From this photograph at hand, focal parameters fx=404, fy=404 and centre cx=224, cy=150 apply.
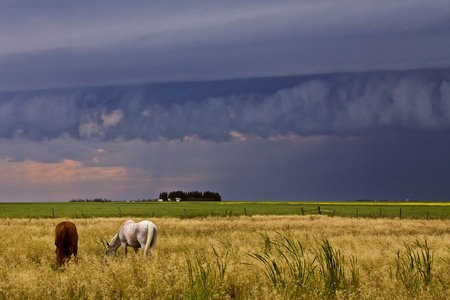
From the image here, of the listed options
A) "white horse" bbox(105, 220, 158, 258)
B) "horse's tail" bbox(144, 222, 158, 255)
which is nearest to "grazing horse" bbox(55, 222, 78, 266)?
"white horse" bbox(105, 220, 158, 258)

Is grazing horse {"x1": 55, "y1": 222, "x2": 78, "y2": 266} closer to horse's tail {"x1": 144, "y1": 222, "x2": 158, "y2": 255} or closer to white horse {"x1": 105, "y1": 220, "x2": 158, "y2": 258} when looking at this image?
white horse {"x1": 105, "y1": 220, "x2": 158, "y2": 258}

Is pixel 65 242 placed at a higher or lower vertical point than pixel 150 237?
lower

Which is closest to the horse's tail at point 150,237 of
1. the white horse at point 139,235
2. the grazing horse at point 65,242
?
the white horse at point 139,235

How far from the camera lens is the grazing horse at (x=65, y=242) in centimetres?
1312

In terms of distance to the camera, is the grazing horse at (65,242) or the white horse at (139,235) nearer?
the grazing horse at (65,242)

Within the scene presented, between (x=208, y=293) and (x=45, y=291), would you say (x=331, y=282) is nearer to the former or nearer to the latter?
(x=208, y=293)

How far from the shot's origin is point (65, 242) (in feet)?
43.5

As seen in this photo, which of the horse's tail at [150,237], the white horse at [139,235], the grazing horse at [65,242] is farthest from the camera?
the white horse at [139,235]

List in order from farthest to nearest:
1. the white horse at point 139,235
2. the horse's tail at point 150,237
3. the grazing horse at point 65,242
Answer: the white horse at point 139,235 < the horse's tail at point 150,237 < the grazing horse at point 65,242

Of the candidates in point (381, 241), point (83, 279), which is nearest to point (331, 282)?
point (83, 279)

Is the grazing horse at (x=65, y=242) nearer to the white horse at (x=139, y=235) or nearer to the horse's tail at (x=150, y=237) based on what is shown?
the white horse at (x=139, y=235)

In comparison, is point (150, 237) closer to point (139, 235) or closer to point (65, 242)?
point (139, 235)

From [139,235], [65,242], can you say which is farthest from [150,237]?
[65,242]

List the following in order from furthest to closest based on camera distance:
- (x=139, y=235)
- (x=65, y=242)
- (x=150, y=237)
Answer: (x=139, y=235)
(x=150, y=237)
(x=65, y=242)
